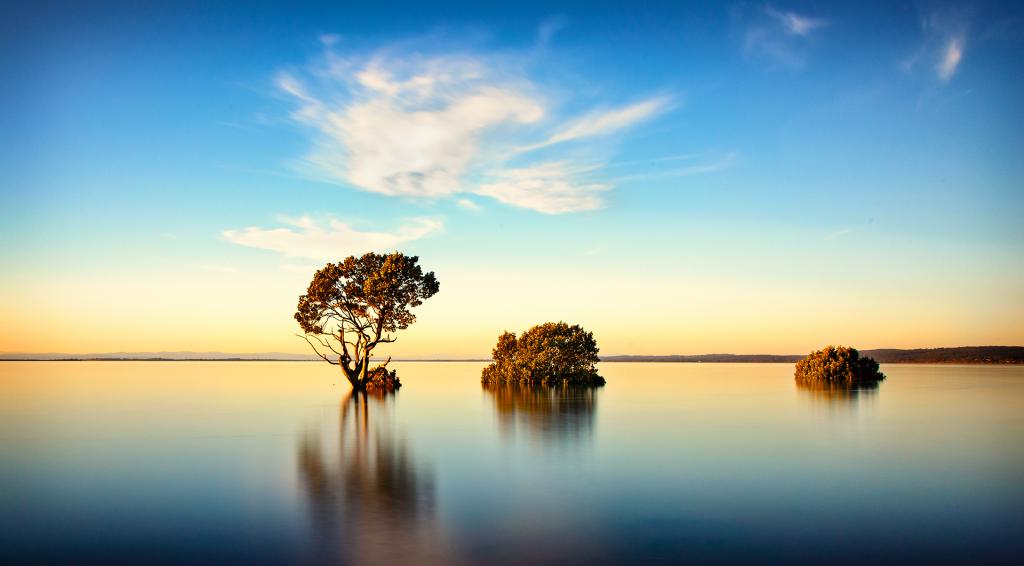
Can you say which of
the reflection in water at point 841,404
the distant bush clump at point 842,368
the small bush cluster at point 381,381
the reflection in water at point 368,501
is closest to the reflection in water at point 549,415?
the reflection in water at point 368,501

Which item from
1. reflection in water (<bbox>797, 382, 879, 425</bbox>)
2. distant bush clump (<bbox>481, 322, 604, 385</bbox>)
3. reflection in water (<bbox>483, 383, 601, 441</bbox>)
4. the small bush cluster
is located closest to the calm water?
reflection in water (<bbox>483, 383, 601, 441</bbox>)

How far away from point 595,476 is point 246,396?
1566 inches

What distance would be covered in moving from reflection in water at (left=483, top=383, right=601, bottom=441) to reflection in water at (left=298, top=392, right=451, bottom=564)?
20.1ft

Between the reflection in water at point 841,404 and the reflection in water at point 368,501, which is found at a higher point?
the reflection in water at point 368,501

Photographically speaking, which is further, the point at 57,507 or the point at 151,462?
the point at 151,462

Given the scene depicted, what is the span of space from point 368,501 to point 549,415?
1997 cm

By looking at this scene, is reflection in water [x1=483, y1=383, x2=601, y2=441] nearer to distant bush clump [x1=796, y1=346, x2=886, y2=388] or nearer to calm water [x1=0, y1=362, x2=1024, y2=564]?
calm water [x1=0, y1=362, x2=1024, y2=564]

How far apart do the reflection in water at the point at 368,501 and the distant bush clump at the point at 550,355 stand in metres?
38.9

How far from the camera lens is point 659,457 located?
20766 millimetres

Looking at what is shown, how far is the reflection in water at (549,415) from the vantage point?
2628cm

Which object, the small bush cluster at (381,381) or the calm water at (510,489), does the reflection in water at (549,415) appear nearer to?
the calm water at (510,489)

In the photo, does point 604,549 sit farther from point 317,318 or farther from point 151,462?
point 317,318

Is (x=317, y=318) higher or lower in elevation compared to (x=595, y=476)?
higher

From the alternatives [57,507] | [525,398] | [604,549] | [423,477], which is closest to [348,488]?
[423,477]
